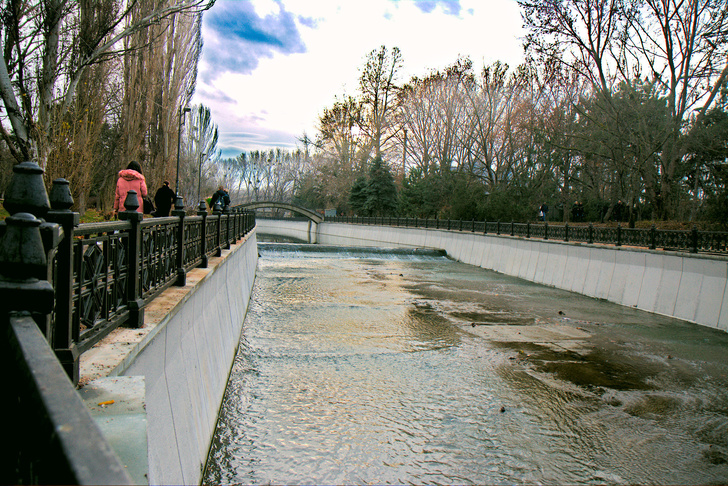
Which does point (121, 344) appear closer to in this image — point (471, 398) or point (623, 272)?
point (471, 398)

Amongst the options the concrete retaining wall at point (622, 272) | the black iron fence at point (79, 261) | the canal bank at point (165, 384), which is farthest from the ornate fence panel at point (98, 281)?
the concrete retaining wall at point (622, 272)

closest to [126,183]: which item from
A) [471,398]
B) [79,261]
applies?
[79,261]

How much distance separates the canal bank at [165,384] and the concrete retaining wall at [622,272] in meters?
10.8

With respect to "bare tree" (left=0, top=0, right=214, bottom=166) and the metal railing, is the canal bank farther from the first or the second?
"bare tree" (left=0, top=0, right=214, bottom=166)

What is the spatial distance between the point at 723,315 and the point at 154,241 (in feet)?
38.6

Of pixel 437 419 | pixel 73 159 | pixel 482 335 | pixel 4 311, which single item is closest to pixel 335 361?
pixel 437 419

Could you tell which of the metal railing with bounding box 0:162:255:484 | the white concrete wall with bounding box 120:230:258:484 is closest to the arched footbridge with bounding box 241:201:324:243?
the white concrete wall with bounding box 120:230:258:484

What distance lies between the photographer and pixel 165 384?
3969 mm

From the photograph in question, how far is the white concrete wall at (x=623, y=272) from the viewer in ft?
39.6

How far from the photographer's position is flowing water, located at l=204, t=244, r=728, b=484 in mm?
5441

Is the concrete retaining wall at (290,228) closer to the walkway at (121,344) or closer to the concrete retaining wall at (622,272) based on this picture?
the concrete retaining wall at (622,272)

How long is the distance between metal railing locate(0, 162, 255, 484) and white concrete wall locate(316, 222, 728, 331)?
11437mm

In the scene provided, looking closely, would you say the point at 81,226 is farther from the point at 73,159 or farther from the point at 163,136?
the point at 163,136

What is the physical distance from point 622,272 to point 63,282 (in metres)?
15.4
